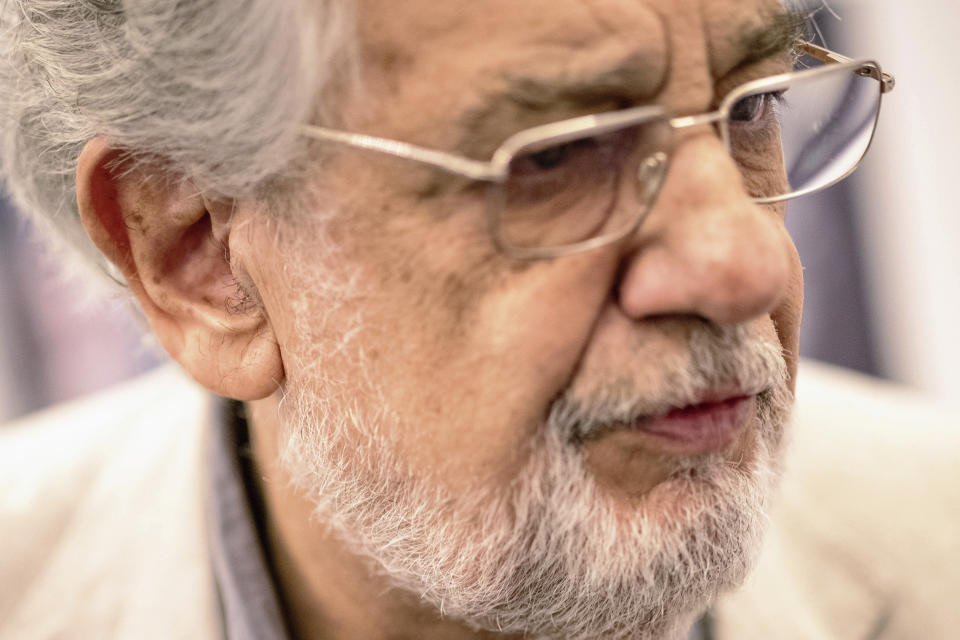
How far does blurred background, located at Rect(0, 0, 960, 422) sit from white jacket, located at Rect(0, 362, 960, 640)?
1.62m

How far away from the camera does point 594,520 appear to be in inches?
42.4

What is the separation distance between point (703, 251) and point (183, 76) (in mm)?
661

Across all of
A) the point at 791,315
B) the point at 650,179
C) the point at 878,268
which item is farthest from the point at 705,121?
the point at 878,268

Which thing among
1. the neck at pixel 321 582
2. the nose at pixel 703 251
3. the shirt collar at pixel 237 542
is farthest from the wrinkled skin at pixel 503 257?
the shirt collar at pixel 237 542

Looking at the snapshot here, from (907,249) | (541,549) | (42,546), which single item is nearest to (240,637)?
(42,546)

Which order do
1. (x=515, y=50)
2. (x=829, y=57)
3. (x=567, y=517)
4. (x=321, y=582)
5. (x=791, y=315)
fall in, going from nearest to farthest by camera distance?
1. (x=515, y=50)
2. (x=567, y=517)
3. (x=791, y=315)
4. (x=829, y=57)
5. (x=321, y=582)

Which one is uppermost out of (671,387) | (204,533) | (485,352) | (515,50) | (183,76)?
(183,76)

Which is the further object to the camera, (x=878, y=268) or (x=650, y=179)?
(x=878, y=268)

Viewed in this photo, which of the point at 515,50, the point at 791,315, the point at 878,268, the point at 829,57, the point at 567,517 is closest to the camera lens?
the point at 515,50

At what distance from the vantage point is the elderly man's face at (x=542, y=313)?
991 millimetres

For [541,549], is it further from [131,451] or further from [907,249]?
[907,249]

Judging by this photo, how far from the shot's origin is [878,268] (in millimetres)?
3551

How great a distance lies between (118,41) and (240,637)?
90 cm

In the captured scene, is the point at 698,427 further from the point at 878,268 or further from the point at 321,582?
the point at 878,268
